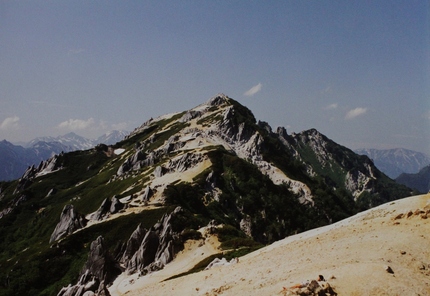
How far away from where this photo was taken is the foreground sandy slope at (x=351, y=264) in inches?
867

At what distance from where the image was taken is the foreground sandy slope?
22011 millimetres

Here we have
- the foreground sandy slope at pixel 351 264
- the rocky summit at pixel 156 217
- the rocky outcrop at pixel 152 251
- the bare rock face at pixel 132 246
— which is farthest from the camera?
the bare rock face at pixel 132 246

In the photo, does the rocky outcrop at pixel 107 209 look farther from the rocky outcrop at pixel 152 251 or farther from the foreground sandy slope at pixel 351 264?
the foreground sandy slope at pixel 351 264

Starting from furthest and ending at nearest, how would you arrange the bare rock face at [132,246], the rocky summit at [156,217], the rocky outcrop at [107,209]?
the rocky outcrop at [107,209], the bare rock face at [132,246], the rocky summit at [156,217]

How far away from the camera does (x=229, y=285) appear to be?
2777 cm

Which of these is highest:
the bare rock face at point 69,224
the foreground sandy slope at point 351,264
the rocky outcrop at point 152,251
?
the bare rock face at point 69,224

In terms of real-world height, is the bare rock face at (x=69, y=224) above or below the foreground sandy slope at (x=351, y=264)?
above

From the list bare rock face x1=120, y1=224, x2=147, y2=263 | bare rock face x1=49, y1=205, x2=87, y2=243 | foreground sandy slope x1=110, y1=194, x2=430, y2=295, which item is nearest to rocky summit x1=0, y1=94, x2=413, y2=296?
bare rock face x1=120, y1=224, x2=147, y2=263

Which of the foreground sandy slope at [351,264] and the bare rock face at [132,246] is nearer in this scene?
the foreground sandy slope at [351,264]

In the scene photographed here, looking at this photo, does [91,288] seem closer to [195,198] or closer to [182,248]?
[182,248]

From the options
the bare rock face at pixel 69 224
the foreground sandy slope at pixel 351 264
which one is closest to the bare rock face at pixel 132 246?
the bare rock face at pixel 69 224

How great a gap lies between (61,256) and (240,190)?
7600cm

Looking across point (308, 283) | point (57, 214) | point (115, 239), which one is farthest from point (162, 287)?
point (57, 214)

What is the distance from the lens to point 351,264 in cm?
2456
